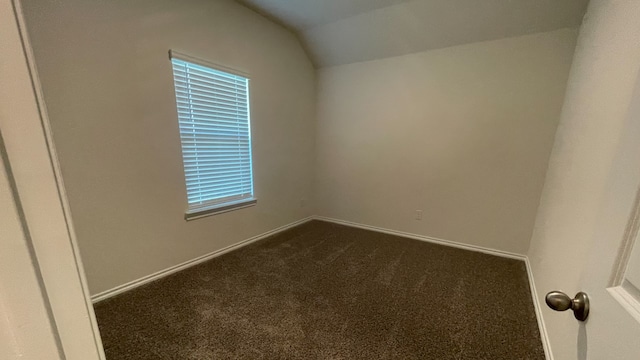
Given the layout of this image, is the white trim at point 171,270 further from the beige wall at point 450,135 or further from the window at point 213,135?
the beige wall at point 450,135

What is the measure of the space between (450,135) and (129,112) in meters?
3.08

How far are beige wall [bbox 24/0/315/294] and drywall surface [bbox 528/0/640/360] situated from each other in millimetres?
2471

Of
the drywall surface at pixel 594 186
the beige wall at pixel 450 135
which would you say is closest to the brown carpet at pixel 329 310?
the drywall surface at pixel 594 186

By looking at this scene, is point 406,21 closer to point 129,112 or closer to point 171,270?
point 129,112

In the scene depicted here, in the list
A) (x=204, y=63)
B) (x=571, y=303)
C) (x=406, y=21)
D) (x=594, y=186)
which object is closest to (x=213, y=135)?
(x=204, y=63)

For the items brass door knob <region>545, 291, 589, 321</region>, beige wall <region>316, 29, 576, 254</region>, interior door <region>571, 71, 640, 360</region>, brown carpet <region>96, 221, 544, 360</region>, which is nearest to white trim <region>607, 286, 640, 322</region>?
interior door <region>571, 71, 640, 360</region>

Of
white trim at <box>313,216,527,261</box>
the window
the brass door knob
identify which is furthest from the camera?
white trim at <box>313,216,527,261</box>

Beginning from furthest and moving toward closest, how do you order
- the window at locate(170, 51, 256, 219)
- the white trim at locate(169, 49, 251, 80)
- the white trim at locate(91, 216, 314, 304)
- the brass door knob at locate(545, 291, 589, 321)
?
1. the window at locate(170, 51, 256, 219)
2. the white trim at locate(169, 49, 251, 80)
3. the white trim at locate(91, 216, 314, 304)
4. the brass door knob at locate(545, 291, 589, 321)

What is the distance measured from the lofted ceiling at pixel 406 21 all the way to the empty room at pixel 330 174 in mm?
21

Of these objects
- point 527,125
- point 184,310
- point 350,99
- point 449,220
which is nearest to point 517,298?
point 449,220

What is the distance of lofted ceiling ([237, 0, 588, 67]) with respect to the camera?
2.03m

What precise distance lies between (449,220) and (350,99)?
2020mm

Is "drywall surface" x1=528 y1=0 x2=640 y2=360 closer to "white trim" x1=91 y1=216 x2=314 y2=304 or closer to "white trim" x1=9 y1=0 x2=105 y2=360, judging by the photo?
"white trim" x1=9 y1=0 x2=105 y2=360

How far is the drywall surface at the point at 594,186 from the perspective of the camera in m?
0.47
